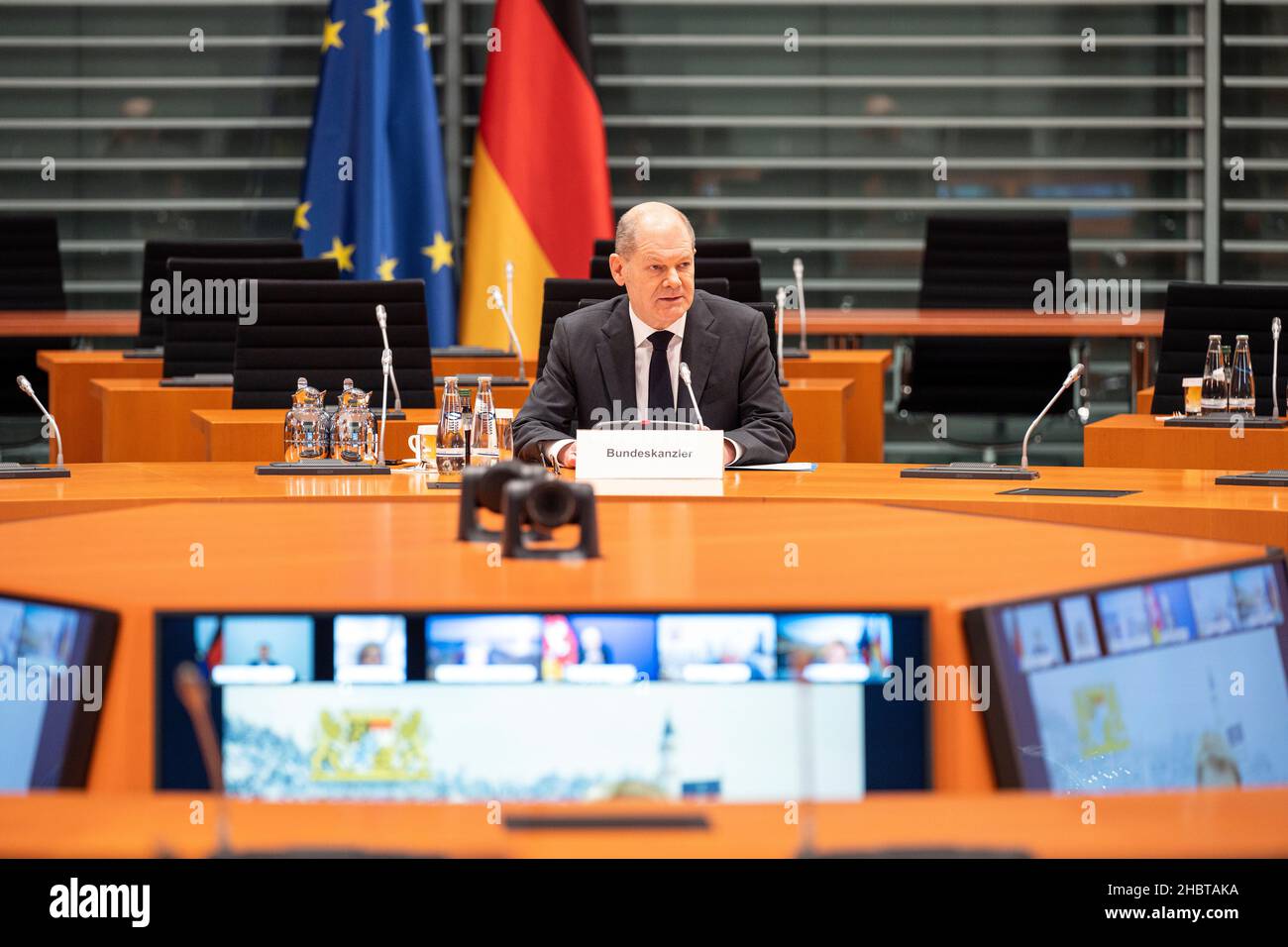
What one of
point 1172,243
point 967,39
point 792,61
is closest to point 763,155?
point 792,61

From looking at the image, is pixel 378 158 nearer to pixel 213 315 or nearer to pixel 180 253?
pixel 180 253

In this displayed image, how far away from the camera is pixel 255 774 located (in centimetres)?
175

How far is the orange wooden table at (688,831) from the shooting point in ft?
4.72

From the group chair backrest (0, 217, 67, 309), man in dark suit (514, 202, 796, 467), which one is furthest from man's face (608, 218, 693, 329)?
chair backrest (0, 217, 67, 309)

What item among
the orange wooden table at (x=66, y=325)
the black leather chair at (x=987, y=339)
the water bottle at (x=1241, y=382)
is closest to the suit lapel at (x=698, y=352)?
the water bottle at (x=1241, y=382)

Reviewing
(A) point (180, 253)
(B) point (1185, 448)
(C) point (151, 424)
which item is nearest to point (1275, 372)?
(B) point (1185, 448)

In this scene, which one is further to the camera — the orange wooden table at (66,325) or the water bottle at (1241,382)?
the orange wooden table at (66,325)

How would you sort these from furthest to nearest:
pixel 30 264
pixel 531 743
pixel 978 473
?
pixel 30 264 < pixel 978 473 < pixel 531 743

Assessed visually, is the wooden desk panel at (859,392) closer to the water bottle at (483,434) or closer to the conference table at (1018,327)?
the conference table at (1018,327)

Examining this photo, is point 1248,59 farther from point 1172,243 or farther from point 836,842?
point 836,842

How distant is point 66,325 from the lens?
7.68m

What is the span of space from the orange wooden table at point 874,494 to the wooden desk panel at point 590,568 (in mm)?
601

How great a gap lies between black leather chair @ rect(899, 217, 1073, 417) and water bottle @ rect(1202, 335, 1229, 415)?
2679 mm

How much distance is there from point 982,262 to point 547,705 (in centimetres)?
685
